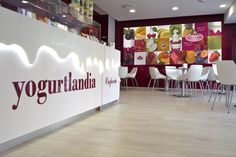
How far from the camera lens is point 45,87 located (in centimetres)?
225

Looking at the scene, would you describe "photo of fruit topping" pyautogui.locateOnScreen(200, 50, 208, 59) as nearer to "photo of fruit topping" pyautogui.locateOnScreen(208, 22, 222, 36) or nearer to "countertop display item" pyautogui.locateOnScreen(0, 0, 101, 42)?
"photo of fruit topping" pyautogui.locateOnScreen(208, 22, 222, 36)

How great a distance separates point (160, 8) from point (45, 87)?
627cm

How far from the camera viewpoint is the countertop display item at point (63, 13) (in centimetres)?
214

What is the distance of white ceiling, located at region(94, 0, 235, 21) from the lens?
682cm

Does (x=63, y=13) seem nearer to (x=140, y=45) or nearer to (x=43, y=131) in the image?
(x=43, y=131)

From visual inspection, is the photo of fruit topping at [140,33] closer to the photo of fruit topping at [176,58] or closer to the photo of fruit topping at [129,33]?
the photo of fruit topping at [129,33]

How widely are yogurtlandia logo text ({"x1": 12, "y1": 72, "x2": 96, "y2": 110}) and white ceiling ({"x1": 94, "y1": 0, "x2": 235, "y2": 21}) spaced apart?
4.69 metres

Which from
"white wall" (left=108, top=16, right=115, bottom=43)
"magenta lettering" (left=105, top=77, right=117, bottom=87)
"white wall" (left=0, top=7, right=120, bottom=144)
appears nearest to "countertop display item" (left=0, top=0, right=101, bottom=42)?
"white wall" (left=0, top=7, right=120, bottom=144)

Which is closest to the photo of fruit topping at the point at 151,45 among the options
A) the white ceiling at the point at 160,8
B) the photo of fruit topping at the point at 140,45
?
the photo of fruit topping at the point at 140,45

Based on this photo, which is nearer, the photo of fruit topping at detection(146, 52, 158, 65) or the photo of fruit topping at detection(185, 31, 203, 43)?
the photo of fruit topping at detection(185, 31, 203, 43)

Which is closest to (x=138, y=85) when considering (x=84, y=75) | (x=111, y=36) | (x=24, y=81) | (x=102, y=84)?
(x=111, y=36)

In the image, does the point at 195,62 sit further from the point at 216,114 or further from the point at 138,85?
the point at 216,114

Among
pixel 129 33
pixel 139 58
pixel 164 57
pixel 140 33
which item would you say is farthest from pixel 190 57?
pixel 129 33

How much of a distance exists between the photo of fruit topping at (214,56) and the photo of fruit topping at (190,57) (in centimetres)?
61
